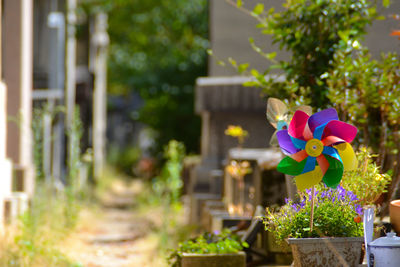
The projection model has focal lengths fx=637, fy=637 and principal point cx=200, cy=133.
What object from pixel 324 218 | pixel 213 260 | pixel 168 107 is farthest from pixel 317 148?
pixel 168 107

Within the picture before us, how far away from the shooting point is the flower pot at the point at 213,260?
4.56 metres

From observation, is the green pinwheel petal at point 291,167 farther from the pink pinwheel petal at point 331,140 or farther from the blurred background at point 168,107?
the blurred background at point 168,107

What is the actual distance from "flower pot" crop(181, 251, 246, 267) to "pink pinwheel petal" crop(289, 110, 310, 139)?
5.13ft

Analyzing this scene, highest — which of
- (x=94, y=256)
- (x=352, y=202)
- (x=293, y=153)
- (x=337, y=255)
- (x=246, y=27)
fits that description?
(x=246, y=27)

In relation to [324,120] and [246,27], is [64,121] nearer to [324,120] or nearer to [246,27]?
[246,27]

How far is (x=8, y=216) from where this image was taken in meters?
7.42

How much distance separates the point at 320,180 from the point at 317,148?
17cm

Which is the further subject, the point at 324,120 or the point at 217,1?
the point at 217,1

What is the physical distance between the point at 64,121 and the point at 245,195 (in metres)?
6.52

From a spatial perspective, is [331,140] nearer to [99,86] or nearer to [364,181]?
[364,181]

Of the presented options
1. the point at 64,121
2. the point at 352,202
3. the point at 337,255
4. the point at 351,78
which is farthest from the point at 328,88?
the point at 64,121

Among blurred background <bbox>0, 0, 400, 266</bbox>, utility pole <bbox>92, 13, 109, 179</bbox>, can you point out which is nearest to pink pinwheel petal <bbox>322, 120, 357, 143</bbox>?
blurred background <bbox>0, 0, 400, 266</bbox>

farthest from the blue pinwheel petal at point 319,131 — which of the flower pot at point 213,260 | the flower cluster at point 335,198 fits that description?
the flower pot at point 213,260

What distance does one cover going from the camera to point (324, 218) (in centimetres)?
344
